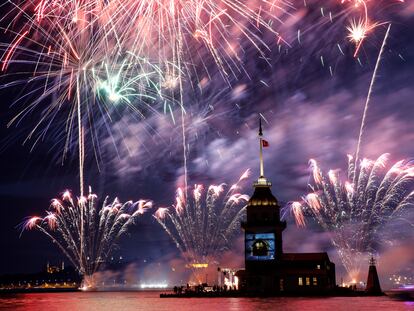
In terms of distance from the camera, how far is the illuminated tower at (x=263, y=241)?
8494 cm

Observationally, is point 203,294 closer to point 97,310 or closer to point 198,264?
point 198,264

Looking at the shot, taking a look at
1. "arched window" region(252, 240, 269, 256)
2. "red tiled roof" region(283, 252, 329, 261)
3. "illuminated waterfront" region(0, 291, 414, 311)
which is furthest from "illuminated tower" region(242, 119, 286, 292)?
"illuminated waterfront" region(0, 291, 414, 311)

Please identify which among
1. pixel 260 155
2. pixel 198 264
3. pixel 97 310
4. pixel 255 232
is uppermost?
pixel 260 155

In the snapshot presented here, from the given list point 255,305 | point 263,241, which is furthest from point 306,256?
point 255,305

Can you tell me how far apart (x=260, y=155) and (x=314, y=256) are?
19.2m

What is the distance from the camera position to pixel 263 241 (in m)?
88.6

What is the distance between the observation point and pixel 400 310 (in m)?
56.8

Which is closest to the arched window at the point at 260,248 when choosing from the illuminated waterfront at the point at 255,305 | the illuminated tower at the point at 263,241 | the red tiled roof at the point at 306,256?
the illuminated tower at the point at 263,241

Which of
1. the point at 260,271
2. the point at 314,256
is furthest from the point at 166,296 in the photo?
the point at 314,256

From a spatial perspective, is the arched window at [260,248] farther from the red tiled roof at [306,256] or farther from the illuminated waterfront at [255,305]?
the illuminated waterfront at [255,305]

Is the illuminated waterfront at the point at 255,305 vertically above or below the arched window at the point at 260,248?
below

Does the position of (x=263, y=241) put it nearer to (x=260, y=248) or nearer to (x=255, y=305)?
(x=260, y=248)

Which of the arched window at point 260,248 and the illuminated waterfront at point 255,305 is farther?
the arched window at point 260,248

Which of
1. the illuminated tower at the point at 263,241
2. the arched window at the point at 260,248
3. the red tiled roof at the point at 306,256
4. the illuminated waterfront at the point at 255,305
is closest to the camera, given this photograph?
the illuminated waterfront at the point at 255,305
